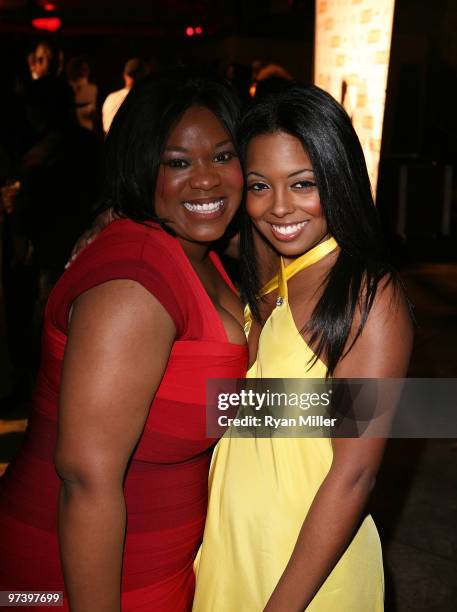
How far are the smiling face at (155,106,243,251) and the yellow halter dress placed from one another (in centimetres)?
24

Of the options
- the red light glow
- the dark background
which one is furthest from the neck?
the red light glow

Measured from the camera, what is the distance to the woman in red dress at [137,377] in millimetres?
1193

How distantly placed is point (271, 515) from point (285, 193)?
2.38 ft

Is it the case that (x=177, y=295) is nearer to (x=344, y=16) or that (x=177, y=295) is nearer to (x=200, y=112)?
(x=200, y=112)

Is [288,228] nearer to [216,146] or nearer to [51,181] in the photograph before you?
[216,146]

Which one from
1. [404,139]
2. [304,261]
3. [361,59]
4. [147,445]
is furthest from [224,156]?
[404,139]

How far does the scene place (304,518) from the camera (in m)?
1.46

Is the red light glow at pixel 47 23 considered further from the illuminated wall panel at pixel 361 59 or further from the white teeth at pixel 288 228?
the white teeth at pixel 288 228

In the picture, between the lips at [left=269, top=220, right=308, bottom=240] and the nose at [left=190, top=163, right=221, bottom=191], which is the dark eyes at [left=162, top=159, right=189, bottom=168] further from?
the lips at [left=269, top=220, right=308, bottom=240]

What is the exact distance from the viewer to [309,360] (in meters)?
1.43

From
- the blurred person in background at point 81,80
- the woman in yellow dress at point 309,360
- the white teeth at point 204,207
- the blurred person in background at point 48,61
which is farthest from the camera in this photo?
the blurred person in background at point 81,80

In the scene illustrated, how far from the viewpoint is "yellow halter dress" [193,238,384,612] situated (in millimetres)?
1464

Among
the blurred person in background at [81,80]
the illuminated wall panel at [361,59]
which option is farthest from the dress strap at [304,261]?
the blurred person in background at [81,80]

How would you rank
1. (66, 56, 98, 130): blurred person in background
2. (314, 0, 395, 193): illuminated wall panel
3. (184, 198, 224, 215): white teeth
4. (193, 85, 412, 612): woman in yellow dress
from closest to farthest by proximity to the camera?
(193, 85, 412, 612): woman in yellow dress → (184, 198, 224, 215): white teeth → (314, 0, 395, 193): illuminated wall panel → (66, 56, 98, 130): blurred person in background
